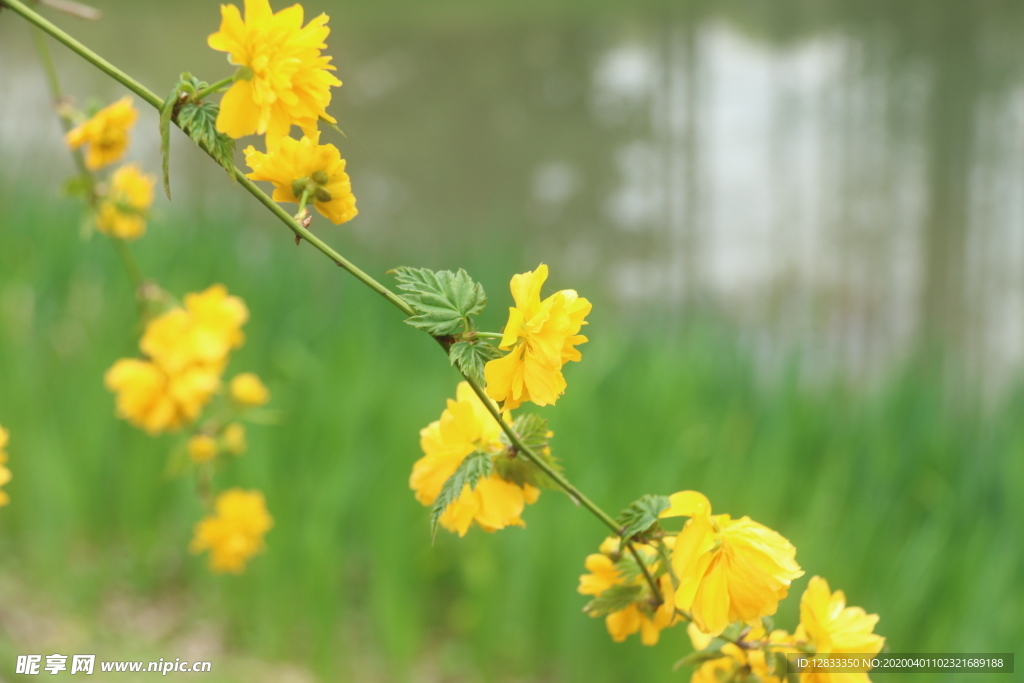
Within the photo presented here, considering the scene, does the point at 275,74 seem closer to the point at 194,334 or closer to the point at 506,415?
the point at 506,415

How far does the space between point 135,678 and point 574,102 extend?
8.91ft

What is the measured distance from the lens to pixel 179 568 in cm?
142

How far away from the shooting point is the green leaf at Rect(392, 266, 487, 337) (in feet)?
0.72

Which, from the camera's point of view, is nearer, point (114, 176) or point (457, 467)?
point (457, 467)

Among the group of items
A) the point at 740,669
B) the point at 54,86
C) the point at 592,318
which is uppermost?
the point at 592,318

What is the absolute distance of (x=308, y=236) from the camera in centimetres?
21

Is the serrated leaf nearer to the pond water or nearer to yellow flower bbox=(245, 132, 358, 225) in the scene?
yellow flower bbox=(245, 132, 358, 225)

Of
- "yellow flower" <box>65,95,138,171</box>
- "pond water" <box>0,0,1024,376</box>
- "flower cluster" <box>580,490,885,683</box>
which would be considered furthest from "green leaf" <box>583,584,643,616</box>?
"pond water" <box>0,0,1024,376</box>

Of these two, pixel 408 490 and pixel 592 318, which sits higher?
pixel 592 318

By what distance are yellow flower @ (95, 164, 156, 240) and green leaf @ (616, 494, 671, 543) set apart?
0.41 meters

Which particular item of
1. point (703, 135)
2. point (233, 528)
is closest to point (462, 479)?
point (233, 528)

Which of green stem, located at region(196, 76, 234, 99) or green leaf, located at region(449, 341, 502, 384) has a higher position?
green stem, located at region(196, 76, 234, 99)

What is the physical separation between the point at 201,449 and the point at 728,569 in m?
0.50

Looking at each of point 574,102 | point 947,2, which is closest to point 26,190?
point 574,102
